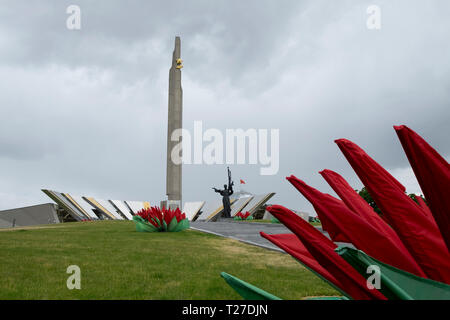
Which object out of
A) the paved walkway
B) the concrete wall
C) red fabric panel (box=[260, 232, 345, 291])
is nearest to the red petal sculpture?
red fabric panel (box=[260, 232, 345, 291])

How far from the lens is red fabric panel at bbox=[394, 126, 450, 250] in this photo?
18.2 inches

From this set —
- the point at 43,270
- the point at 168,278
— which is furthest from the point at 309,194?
the point at 43,270

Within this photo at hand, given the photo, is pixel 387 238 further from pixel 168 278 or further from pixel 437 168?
pixel 168 278

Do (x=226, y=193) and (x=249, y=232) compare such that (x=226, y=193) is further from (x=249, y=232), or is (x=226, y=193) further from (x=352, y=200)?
(x=352, y=200)

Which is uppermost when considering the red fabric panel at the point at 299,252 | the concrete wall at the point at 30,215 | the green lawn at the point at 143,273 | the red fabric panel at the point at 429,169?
the red fabric panel at the point at 429,169

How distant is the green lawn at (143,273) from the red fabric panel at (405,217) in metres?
3.18

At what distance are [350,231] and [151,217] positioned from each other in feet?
37.6

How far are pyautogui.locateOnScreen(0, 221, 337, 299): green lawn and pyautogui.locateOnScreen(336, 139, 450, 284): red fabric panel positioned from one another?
125 inches

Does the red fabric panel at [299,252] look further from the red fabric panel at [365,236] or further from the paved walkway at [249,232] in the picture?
the paved walkway at [249,232]

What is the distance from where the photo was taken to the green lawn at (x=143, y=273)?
3625 mm

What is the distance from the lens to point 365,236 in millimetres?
608

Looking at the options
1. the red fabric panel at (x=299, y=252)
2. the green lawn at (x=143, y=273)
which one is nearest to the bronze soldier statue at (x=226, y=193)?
the green lawn at (x=143, y=273)

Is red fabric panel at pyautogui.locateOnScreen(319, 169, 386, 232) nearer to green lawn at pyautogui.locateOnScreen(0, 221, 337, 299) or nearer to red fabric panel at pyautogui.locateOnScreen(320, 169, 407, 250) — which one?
red fabric panel at pyautogui.locateOnScreen(320, 169, 407, 250)
